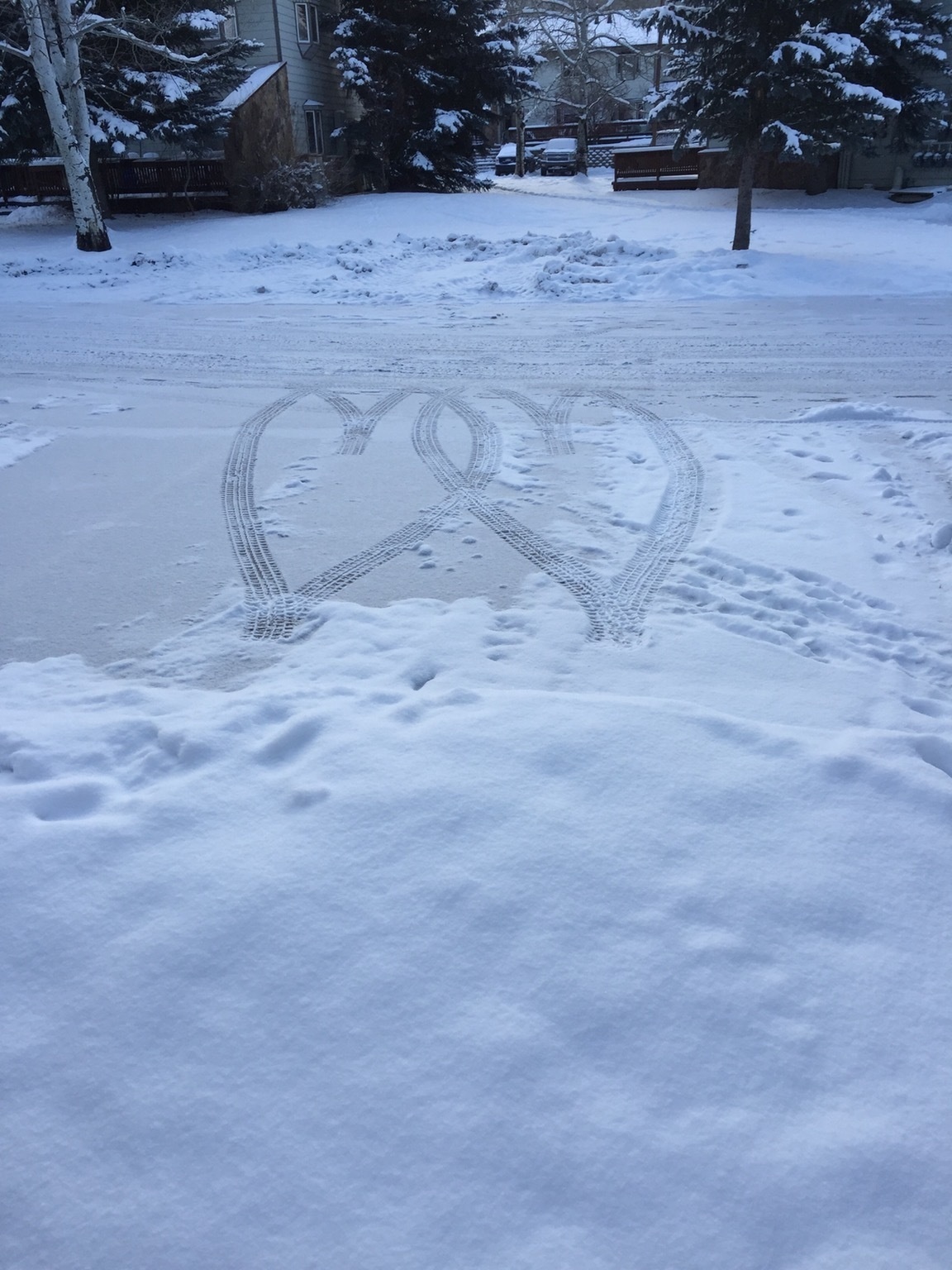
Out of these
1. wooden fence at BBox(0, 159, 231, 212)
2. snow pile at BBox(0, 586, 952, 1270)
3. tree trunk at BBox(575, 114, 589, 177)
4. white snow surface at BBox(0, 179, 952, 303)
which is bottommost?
snow pile at BBox(0, 586, 952, 1270)

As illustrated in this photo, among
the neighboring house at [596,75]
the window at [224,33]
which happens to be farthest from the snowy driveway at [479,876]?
the neighboring house at [596,75]

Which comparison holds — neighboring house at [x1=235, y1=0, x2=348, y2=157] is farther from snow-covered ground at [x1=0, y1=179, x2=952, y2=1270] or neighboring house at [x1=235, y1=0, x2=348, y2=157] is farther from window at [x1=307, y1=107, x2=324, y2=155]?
snow-covered ground at [x1=0, y1=179, x2=952, y2=1270]

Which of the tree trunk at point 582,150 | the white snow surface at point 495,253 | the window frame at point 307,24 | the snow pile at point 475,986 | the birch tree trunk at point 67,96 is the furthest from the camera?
the tree trunk at point 582,150

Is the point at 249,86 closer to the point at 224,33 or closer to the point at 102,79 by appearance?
the point at 224,33

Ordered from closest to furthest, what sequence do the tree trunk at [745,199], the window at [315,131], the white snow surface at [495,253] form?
the white snow surface at [495,253] → the tree trunk at [745,199] → the window at [315,131]

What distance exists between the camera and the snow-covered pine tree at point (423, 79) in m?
21.6

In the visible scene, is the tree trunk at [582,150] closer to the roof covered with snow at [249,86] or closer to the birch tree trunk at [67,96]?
the roof covered with snow at [249,86]

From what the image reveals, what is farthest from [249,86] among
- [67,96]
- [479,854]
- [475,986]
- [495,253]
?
[475,986]

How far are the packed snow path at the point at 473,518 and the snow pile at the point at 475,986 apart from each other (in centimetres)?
99

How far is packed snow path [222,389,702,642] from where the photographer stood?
4.05 meters

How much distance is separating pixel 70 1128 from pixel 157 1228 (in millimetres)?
294

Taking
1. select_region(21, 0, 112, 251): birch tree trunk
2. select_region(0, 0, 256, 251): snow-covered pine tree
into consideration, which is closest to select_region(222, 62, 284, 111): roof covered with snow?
select_region(0, 0, 256, 251): snow-covered pine tree

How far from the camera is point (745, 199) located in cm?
1326

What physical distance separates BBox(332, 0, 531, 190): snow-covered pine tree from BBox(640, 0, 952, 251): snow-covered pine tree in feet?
35.6
